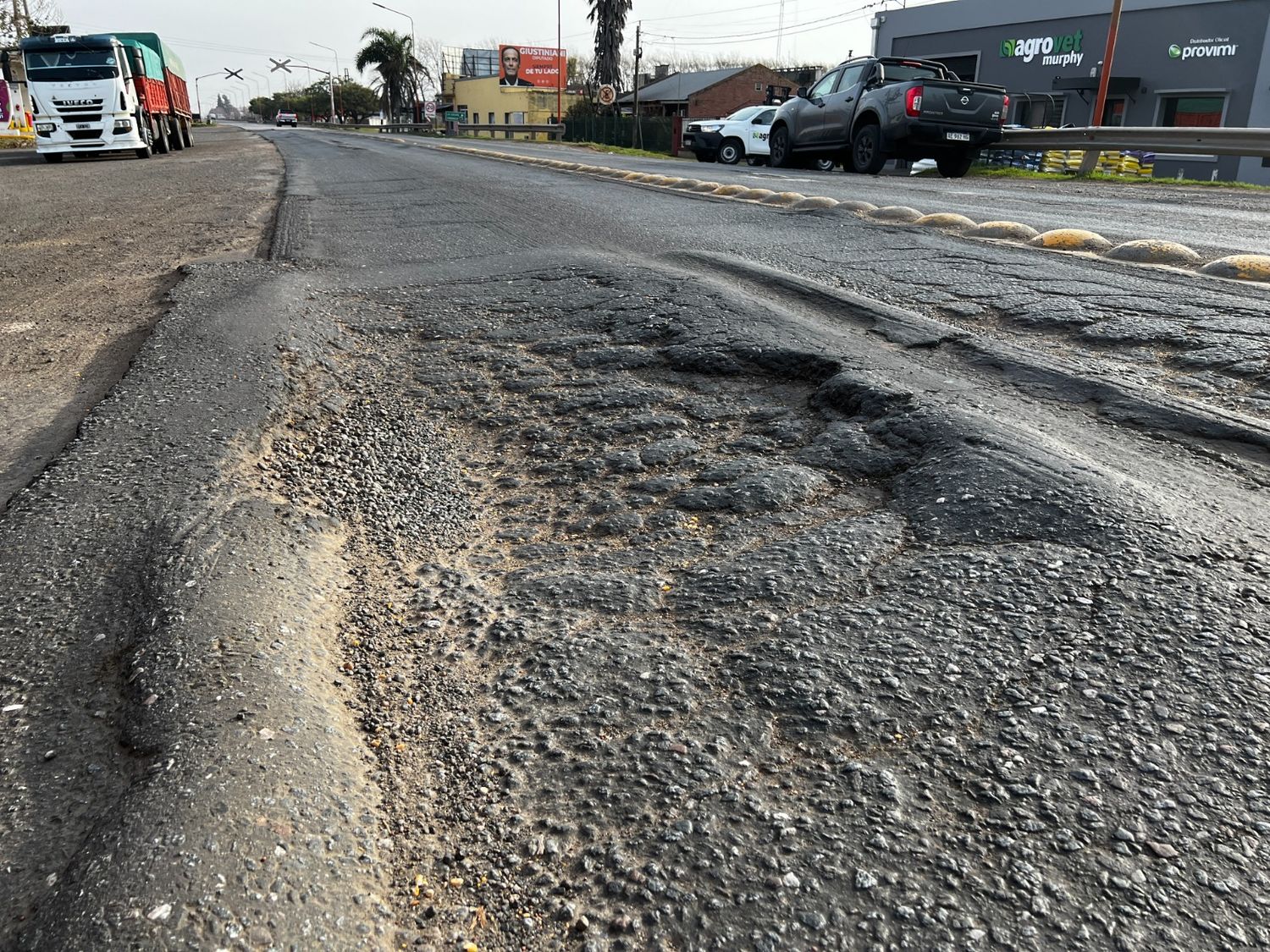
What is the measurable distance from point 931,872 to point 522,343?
3111 mm

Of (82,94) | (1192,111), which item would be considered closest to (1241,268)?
(82,94)

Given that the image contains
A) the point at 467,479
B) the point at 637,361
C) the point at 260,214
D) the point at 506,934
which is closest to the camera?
the point at 506,934

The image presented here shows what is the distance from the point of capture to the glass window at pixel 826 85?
15.1 meters

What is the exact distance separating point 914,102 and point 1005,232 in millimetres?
8365

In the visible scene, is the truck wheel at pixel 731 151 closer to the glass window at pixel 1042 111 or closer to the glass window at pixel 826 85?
the glass window at pixel 826 85

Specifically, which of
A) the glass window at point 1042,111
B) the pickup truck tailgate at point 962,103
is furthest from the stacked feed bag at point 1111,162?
the glass window at point 1042,111

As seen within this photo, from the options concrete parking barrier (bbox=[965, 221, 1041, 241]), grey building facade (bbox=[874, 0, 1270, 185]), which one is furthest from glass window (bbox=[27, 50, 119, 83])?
grey building facade (bbox=[874, 0, 1270, 185])

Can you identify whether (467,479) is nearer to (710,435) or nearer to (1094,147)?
(710,435)

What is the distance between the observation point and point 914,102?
43.4 feet

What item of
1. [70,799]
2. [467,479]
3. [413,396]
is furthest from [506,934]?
[413,396]

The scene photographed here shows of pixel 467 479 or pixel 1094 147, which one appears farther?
pixel 1094 147

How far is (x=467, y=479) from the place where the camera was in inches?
105

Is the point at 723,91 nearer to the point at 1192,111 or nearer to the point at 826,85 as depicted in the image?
the point at 1192,111

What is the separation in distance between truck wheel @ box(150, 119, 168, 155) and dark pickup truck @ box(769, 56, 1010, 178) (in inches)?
700
